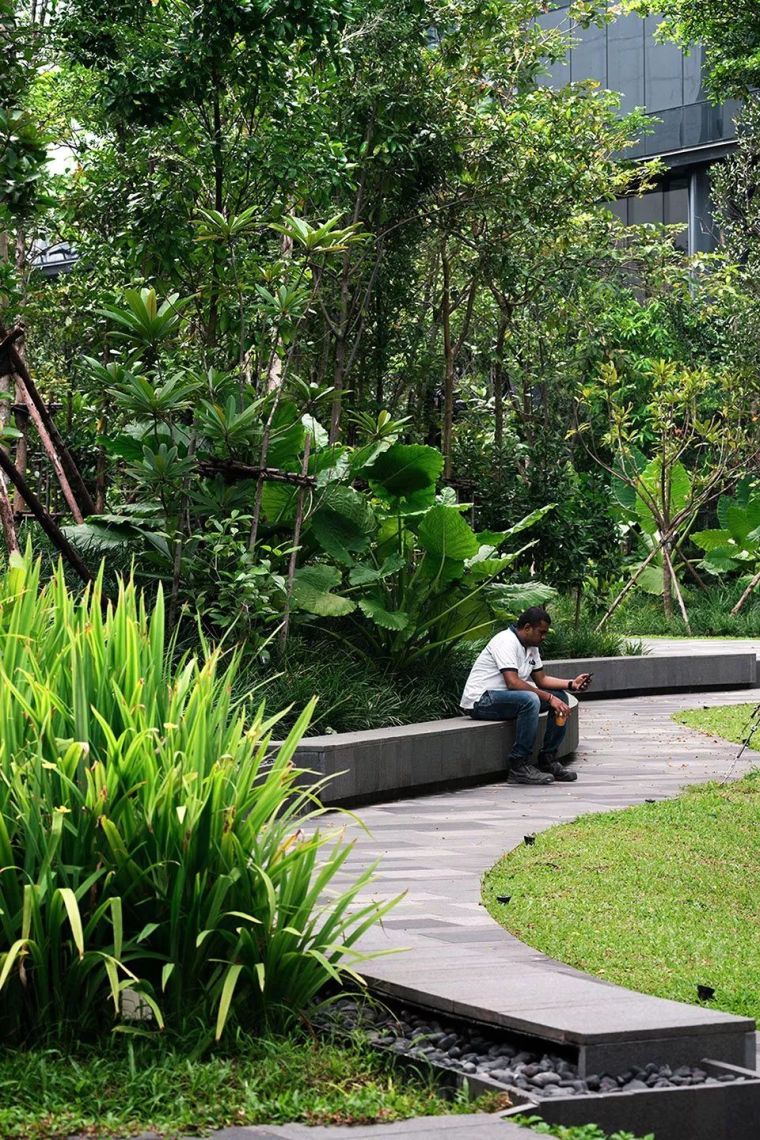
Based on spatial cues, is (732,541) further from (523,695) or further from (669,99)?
(669,99)

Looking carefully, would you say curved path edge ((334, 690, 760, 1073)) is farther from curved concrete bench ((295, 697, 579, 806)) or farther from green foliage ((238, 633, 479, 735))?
green foliage ((238, 633, 479, 735))

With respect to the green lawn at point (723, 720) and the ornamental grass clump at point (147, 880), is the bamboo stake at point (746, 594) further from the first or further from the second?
the ornamental grass clump at point (147, 880)

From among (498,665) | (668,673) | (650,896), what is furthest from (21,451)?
(650,896)

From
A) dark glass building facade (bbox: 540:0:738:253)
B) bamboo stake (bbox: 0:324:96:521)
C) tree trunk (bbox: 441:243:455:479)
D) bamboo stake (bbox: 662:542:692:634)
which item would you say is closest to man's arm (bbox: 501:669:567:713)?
bamboo stake (bbox: 0:324:96:521)

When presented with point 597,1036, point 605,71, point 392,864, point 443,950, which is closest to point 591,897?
point 392,864

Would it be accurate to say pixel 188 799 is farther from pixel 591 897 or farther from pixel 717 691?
pixel 717 691

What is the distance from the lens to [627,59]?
46625mm

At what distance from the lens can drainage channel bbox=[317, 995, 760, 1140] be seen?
3.99 m

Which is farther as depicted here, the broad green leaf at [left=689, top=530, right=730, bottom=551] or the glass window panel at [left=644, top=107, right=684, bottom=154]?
the glass window panel at [left=644, top=107, right=684, bottom=154]

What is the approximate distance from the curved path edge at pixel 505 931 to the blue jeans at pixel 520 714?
343 mm

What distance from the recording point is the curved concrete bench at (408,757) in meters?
10.2

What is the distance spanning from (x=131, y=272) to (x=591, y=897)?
9182 mm

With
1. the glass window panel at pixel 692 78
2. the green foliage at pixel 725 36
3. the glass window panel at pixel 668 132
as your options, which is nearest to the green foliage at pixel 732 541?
the green foliage at pixel 725 36

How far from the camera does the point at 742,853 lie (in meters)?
8.45
